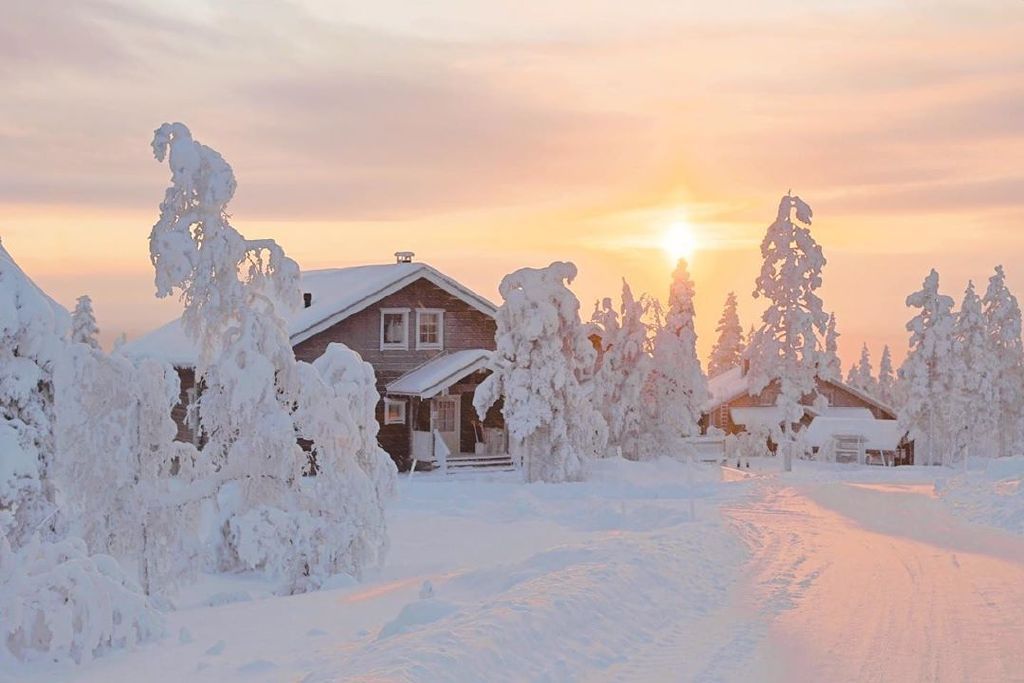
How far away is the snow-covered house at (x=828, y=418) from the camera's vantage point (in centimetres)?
6297

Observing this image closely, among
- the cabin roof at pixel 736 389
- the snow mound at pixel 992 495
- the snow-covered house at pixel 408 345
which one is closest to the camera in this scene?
the snow mound at pixel 992 495

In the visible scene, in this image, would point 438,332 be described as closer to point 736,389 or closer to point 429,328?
point 429,328

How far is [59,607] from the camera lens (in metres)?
11.2

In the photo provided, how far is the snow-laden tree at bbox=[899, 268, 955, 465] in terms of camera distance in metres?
62.0

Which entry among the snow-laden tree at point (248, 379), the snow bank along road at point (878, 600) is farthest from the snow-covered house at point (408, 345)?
the snow-laden tree at point (248, 379)

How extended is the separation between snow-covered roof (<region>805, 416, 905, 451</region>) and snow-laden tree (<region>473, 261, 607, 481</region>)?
28076mm

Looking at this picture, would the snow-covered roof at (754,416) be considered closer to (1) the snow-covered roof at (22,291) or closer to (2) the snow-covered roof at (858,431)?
(2) the snow-covered roof at (858,431)

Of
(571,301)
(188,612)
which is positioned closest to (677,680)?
(188,612)

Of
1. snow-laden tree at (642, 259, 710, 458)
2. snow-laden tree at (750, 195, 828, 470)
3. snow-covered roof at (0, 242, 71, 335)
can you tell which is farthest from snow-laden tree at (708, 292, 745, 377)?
snow-covered roof at (0, 242, 71, 335)

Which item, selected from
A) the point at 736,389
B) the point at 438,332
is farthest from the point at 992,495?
the point at 736,389

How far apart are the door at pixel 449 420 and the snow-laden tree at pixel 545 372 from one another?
7098 mm

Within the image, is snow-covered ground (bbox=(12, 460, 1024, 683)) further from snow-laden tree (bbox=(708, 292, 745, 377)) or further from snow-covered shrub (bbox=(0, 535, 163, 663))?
snow-laden tree (bbox=(708, 292, 745, 377))

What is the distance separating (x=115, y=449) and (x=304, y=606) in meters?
4.16

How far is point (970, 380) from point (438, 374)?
3360 centimetres
